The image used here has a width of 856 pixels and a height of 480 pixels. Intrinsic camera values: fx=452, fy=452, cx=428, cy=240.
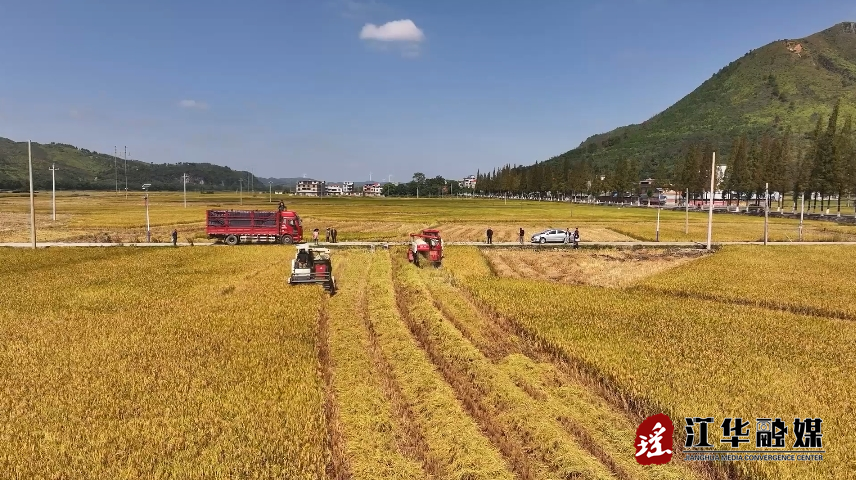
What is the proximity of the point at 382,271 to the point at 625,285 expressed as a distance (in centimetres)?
1461

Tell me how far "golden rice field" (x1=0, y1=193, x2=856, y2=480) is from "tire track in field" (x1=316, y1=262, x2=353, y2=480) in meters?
0.05

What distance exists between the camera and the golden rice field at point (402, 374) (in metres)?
8.43

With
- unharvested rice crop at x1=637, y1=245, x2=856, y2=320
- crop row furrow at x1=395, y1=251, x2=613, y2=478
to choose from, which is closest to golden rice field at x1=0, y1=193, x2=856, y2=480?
crop row furrow at x1=395, y1=251, x2=613, y2=478

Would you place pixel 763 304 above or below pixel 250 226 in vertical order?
below

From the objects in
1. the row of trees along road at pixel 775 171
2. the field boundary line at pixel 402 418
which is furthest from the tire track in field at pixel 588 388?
the row of trees along road at pixel 775 171

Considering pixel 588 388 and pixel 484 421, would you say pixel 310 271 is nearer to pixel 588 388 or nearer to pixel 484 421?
pixel 484 421

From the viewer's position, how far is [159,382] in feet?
37.9

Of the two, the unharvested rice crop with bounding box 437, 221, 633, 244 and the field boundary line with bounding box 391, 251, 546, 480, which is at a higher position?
the unharvested rice crop with bounding box 437, 221, 633, 244

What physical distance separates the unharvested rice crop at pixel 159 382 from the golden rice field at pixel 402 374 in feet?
0.19

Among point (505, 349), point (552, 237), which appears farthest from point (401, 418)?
point (552, 237)

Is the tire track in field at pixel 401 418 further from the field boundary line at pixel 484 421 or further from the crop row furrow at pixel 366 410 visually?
the field boundary line at pixel 484 421

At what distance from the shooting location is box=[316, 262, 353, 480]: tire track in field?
8.18 m

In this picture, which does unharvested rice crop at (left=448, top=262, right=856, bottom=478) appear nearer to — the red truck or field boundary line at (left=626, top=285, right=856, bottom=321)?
field boundary line at (left=626, top=285, right=856, bottom=321)

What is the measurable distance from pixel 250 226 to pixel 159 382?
1302 inches
